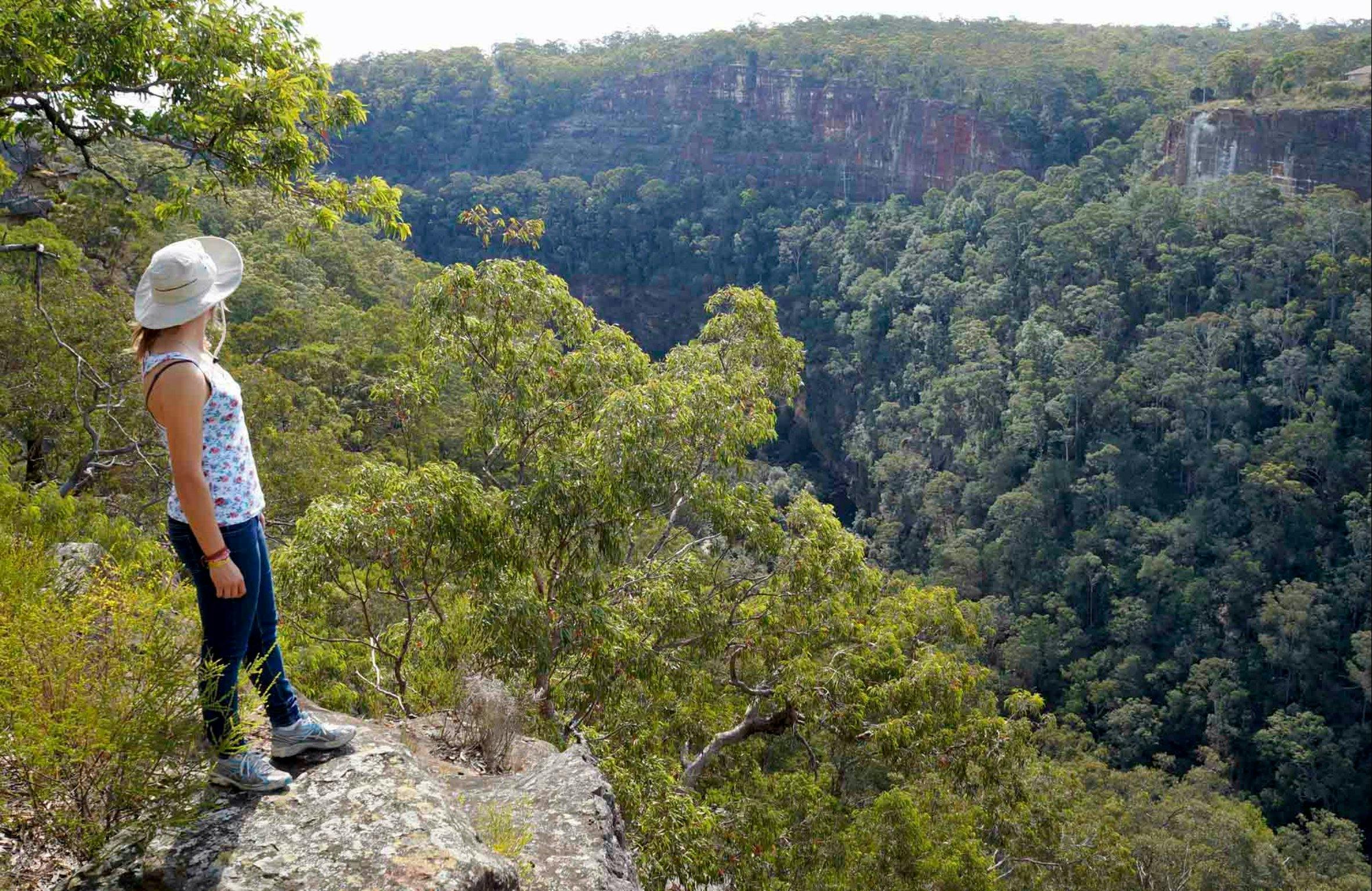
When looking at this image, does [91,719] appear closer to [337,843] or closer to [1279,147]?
[337,843]

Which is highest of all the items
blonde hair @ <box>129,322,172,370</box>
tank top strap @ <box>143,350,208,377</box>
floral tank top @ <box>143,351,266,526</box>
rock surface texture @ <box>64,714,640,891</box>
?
blonde hair @ <box>129,322,172,370</box>

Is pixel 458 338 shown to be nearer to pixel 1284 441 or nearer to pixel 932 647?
pixel 932 647

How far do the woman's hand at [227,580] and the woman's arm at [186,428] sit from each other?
112 mm

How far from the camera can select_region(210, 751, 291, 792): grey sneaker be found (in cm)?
261

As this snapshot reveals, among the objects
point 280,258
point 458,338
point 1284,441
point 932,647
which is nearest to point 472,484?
point 458,338

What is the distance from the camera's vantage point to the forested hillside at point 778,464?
5.02m

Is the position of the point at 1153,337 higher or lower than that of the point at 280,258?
lower

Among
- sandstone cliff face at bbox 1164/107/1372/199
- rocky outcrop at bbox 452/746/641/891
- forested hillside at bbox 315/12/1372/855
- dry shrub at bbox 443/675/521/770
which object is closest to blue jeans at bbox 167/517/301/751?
rocky outcrop at bbox 452/746/641/891

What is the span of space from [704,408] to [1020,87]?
46.8 metres

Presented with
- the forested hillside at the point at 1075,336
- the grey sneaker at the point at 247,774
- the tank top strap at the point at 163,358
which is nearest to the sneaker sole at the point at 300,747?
the grey sneaker at the point at 247,774

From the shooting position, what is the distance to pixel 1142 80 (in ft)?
152

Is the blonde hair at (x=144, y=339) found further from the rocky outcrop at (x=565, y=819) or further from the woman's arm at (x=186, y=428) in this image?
the rocky outcrop at (x=565, y=819)

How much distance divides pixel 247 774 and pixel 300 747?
22 centimetres

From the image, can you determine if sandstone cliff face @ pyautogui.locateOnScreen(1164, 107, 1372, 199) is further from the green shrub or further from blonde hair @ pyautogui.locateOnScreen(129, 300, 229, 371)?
the green shrub
